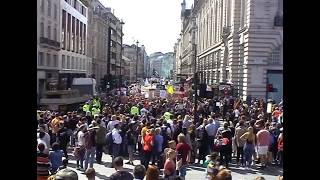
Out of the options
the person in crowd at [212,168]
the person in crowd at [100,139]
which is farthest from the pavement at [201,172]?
the person in crowd at [212,168]

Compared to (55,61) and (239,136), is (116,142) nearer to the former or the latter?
(239,136)

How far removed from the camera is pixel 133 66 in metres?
171

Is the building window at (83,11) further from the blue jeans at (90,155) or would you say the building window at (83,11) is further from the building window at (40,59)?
the blue jeans at (90,155)

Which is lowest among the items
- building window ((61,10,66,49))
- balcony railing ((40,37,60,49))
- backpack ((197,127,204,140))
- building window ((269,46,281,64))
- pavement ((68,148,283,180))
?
pavement ((68,148,283,180))

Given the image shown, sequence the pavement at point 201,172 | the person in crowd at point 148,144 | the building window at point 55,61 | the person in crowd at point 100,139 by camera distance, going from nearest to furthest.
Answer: the pavement at point 201,172 < the person in crowd at point 148,144 < the person in crowd at point 100,139 < the building window at point 55,61

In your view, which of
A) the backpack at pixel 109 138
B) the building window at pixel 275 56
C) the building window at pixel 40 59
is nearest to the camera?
the backpack at pixel 109 138

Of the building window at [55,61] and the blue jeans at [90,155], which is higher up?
the building window at [55,61]

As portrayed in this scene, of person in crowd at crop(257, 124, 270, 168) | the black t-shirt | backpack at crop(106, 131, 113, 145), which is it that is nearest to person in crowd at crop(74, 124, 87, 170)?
backpack at crop(106, 131, 113, 145)

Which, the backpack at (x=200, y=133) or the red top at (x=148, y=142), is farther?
the backpack at (x=200, y=133)

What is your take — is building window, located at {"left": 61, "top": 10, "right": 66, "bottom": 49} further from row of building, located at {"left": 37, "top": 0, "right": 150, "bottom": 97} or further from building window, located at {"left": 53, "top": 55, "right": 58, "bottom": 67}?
building window, located at {"left": 53, "top": 55, "right": 58, "bottom": 67}

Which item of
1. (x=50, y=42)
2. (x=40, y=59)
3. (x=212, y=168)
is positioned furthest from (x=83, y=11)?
(x=212, y=168)

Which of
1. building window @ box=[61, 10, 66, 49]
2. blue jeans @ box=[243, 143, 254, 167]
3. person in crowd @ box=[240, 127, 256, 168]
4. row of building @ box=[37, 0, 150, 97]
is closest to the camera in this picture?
person in crowd @ box=[240, 127, 256, 168]
